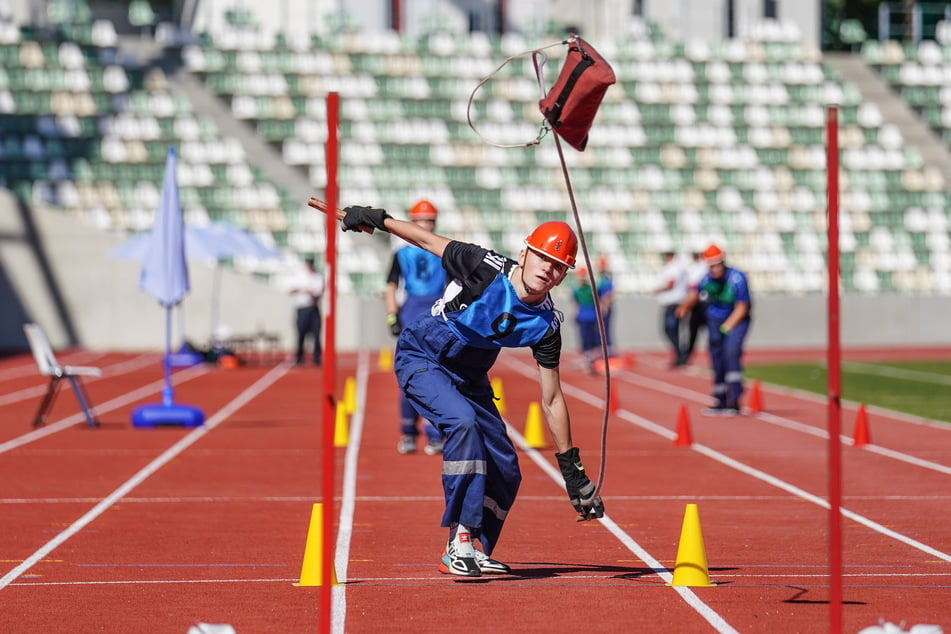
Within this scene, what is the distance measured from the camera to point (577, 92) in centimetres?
854

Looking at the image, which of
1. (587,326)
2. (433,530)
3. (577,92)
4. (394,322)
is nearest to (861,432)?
(394,322)

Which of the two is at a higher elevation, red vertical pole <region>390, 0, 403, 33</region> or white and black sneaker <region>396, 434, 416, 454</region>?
red vertical pole <region>390, 0, 403, 33</region>

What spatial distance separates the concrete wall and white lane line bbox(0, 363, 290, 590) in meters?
10.4

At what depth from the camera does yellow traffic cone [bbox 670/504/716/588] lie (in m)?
8.49

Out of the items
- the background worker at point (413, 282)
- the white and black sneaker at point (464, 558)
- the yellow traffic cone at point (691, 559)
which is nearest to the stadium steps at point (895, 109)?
the background worker at point (413, 282)

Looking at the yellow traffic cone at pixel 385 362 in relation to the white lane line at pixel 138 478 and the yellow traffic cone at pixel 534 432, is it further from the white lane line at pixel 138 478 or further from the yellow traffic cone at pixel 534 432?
the yellow traffic cone at pixel 534 432

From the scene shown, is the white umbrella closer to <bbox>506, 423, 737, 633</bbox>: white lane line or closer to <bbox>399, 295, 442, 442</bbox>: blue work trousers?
<bbox>399, 295, 442, 442</bbox>: blue work trousers

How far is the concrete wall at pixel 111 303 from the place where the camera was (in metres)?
36.3

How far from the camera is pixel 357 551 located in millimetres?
9742

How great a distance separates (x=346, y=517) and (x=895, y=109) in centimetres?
3772

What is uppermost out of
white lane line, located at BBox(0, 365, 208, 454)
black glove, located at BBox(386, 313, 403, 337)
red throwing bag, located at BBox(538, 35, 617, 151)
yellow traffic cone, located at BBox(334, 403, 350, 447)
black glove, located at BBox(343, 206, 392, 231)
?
red throwing bag, located at BBox(538, 35, 617, 151)

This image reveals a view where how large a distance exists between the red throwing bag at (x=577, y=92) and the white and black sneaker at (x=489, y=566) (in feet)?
7.06

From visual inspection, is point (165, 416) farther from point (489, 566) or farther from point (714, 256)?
point (489, 566)

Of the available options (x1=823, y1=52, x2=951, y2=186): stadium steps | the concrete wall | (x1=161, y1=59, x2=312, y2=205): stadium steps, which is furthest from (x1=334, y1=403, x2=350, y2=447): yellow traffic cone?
(x1=823, y1=52, x2=951, y2=186): stadium steps
